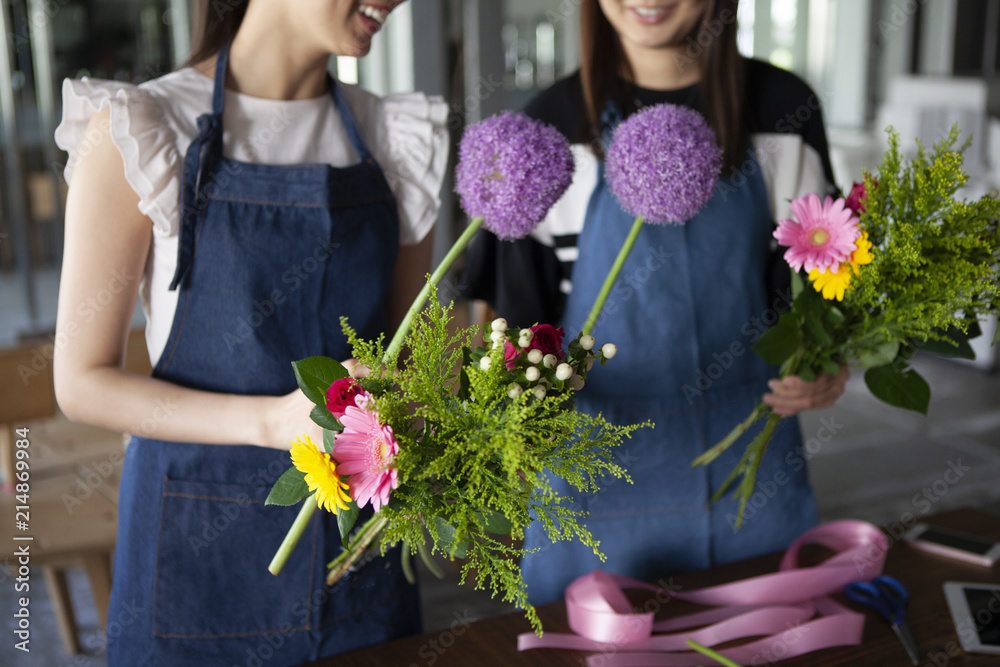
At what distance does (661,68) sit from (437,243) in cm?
226

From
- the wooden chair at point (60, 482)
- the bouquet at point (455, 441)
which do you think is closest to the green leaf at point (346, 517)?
the bouquet at point (455, 441)

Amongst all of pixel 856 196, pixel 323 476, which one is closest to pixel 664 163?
pixel 856 196

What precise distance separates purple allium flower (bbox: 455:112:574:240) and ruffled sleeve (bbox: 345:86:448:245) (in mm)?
322

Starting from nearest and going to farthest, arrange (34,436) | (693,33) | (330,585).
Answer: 1. (330,585)
2. (693,33)
3. (34,436)

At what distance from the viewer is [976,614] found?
3.74 feet

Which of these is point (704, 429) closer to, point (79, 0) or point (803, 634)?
point (803, 634)

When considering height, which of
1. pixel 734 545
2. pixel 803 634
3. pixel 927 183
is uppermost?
pixel 927 183

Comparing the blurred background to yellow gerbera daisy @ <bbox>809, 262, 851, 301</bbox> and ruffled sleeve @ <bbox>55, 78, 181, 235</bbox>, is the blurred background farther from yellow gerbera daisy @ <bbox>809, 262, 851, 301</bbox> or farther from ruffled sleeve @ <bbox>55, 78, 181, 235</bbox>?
yellow gerbera daisy @ <bbox>809, 262, 851, 301</bbox>

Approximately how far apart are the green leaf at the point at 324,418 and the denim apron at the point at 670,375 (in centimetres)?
68

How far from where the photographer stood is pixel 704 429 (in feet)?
4.70

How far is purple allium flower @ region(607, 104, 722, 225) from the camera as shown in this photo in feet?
3.19

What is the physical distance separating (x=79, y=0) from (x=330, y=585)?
3.55m

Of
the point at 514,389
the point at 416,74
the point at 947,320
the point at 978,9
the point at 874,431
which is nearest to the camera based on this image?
the point at 514,389

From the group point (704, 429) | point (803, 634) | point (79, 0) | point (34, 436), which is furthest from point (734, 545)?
point (79, 0)
